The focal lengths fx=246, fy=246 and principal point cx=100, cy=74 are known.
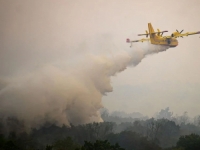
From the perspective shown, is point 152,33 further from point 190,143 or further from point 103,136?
point 103,136

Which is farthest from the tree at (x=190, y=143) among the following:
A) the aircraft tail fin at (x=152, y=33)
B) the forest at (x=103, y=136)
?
the aircraft tail fin at (x=152, y=33)

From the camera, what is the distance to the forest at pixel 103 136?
74.6ft

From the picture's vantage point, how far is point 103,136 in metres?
28.6

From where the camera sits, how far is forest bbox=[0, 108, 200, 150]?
22750 mm

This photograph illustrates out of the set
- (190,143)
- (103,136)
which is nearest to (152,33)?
(190,143)

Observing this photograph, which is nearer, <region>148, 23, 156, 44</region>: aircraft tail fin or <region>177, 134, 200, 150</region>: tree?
<region>177, 134, 200, 150</region>: tree

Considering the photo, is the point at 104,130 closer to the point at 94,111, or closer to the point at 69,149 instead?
the point at 94,111

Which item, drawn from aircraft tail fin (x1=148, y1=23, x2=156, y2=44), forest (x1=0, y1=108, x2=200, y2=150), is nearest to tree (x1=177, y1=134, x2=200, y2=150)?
forest (x1=0, y1=108, x2=200, y2=150)

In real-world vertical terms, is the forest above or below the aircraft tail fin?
below

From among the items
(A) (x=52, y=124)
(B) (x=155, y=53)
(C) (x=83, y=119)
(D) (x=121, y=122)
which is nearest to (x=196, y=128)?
(D) (x=121, y=122)

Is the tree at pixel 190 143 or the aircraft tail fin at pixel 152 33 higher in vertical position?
the aircraft tail fin at pixel 152 33

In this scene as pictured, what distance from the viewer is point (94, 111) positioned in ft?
93.5

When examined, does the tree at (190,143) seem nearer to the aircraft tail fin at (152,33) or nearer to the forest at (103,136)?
the forest at (103,136)

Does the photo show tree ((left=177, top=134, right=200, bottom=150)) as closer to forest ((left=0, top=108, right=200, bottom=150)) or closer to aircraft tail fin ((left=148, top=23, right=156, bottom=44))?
forest ((left=0, top=108, right=200, bottom=150))
